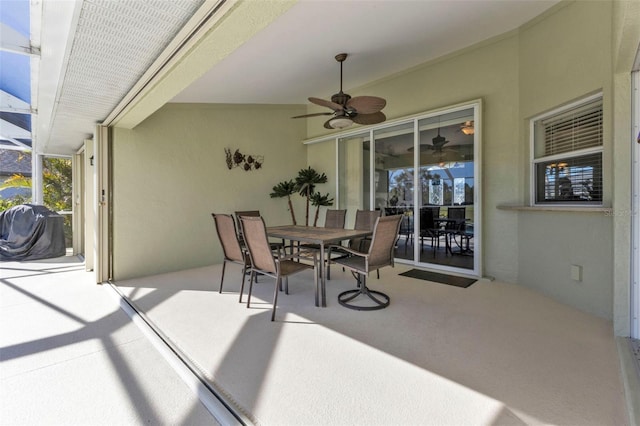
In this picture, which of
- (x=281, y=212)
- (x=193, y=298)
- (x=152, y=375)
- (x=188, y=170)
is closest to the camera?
(x=152, y=375)

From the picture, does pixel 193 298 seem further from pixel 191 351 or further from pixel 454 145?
pixel 454 145

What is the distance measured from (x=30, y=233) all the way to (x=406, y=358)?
7.35 m

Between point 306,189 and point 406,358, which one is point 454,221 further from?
point 406,358

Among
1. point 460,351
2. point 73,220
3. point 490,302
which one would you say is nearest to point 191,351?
point 460,351

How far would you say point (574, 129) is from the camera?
3.09 metres

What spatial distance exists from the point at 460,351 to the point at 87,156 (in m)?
6.31

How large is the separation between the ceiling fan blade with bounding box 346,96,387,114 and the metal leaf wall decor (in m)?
2.84

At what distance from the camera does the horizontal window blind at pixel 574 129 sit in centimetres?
284

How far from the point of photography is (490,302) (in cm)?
307

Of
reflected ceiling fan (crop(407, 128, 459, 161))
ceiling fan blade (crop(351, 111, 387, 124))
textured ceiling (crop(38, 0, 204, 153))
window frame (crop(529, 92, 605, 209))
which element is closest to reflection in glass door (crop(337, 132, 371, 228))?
reflected ceiling fan (crop(407, 128, 459, 161))

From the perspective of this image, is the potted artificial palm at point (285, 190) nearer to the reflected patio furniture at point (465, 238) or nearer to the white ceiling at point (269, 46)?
the white ceiling at point (269, 46)

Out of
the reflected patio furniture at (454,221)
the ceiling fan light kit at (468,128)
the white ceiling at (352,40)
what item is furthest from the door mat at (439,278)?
the white ceiling at (352,40)

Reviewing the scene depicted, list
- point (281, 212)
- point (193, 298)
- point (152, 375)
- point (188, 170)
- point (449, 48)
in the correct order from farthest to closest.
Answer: point (281, 212)
point (188, 170)
point (449, 48)
point (193, 298)
point (152, 375)

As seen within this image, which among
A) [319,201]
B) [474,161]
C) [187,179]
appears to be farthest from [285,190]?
[474,161]
